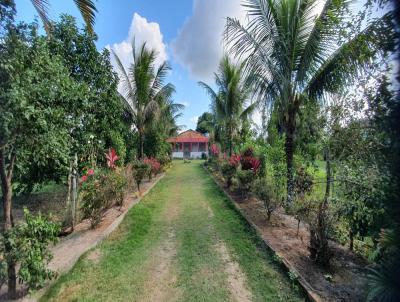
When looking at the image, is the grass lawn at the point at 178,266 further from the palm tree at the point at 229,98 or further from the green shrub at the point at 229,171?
the palm tree at the point at 229,98

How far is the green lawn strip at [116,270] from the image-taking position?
385 cm

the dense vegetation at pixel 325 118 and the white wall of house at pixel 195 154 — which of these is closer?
the dense vegetation at pixel 325 118

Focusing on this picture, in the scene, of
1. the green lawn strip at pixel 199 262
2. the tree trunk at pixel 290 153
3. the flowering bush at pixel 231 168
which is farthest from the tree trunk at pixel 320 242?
the flowering bush at pixel 231 168

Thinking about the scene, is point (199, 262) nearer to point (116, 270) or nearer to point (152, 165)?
point (116, 270)

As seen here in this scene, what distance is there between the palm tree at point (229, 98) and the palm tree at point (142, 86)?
10.9 ft

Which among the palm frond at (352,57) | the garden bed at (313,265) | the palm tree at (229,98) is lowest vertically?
the garden bed at (313,265)

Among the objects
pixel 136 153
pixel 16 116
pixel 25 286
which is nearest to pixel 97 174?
pixel 25 286

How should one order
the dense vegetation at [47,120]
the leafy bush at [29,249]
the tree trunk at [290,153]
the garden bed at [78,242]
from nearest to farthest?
the dense vegetation at [47,120] < the leafy bush at [29,249] < the garden bed at [78,242] < the tree trunk at [290,153]

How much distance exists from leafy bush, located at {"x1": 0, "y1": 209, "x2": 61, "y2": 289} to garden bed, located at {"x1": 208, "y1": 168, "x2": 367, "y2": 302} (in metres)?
3.32

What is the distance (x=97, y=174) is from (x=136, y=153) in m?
11.3

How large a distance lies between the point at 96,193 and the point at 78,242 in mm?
1261

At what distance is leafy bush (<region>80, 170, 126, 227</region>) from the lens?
652 centimetres

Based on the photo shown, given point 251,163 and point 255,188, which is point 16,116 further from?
point 251,163

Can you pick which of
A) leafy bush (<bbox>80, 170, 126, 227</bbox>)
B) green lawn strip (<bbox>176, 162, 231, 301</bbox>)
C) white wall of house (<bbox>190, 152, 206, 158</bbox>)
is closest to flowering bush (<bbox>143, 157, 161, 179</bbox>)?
leafy bush (<bbox>80, 170, 126, 227</bbox>)
